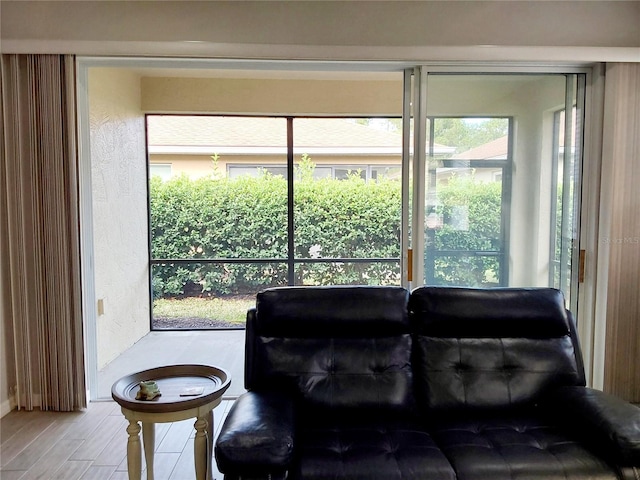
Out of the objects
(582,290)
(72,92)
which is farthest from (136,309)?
(582,290)

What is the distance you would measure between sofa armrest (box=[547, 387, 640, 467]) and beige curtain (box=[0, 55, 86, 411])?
2813 mm

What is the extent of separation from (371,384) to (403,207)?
58.0 inches

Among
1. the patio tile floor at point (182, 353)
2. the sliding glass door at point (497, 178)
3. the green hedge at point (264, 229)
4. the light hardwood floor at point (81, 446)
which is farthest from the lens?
the green hedge at point (264, 229)

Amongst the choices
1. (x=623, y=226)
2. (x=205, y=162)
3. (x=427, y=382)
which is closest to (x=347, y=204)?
(x=205, y=162)

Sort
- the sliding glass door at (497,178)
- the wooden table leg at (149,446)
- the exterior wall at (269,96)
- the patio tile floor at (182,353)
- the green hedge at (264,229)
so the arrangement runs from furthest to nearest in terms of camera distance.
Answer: the green hedge at (264,229) < the exterior wall at (269,96) < the patio tile floor at (182,353) < the sliding glass door at (497,178) < the wooden table leg at (149,446)

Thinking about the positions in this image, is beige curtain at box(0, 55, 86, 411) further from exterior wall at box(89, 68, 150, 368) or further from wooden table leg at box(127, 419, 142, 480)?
wooden table leg at box(127, 419, 142, 480)

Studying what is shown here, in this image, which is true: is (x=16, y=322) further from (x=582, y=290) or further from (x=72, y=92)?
(x=582, y=290)

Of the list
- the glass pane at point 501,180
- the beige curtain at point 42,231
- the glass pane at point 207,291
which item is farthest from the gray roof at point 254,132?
the beige curtain at point 42,231

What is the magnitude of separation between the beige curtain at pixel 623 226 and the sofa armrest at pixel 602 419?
4.39 ft

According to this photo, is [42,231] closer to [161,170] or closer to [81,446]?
[81,446]

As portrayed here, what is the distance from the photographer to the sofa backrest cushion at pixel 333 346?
203 centimetres

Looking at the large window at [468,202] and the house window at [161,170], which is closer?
the large window at [468,202]

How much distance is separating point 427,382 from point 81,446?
76.8 inches

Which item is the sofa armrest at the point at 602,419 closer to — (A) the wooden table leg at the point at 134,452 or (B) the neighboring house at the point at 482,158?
(B) the neighboring house at the point at 482,158
